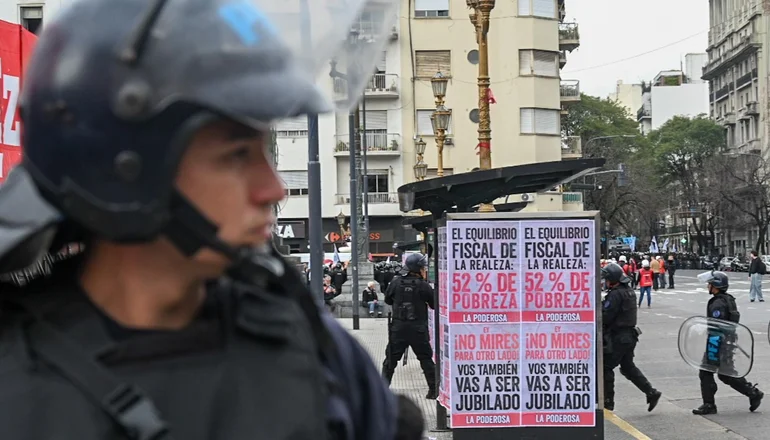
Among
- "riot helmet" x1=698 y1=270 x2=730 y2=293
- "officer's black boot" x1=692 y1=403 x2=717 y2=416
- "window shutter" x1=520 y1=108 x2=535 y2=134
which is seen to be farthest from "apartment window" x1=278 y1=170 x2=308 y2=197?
"window shutter" x1=520 y1=108 x2=535 y2=134

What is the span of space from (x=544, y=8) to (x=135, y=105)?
51025mm

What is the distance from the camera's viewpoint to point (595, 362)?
8.82 meters

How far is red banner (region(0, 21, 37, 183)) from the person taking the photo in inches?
237

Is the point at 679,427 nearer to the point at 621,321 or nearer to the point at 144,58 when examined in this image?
the point at 621,321

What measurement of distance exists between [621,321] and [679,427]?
60.5 inches

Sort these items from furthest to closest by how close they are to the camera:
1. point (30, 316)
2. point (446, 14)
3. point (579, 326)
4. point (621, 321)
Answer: point (446, 14), point (621, 321), point (579, 326), point (30, 316)

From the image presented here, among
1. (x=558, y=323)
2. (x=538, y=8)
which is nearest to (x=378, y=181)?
(x=538, y=8)

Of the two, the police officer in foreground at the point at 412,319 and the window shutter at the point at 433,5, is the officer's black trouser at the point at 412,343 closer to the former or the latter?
Result: the police officer in foreground at the point at 412,319

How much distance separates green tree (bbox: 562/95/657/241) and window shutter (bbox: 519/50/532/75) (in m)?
14.4

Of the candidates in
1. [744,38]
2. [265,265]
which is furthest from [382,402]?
[744,38]

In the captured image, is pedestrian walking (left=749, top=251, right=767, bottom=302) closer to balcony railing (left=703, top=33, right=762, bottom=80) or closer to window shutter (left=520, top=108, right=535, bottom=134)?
window shutter (left=520, top=108, right=535, bottom=134)

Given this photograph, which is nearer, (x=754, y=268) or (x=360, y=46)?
(x=360, y=46)

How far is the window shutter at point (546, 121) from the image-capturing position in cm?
5034

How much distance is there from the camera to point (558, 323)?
8.86 meters
